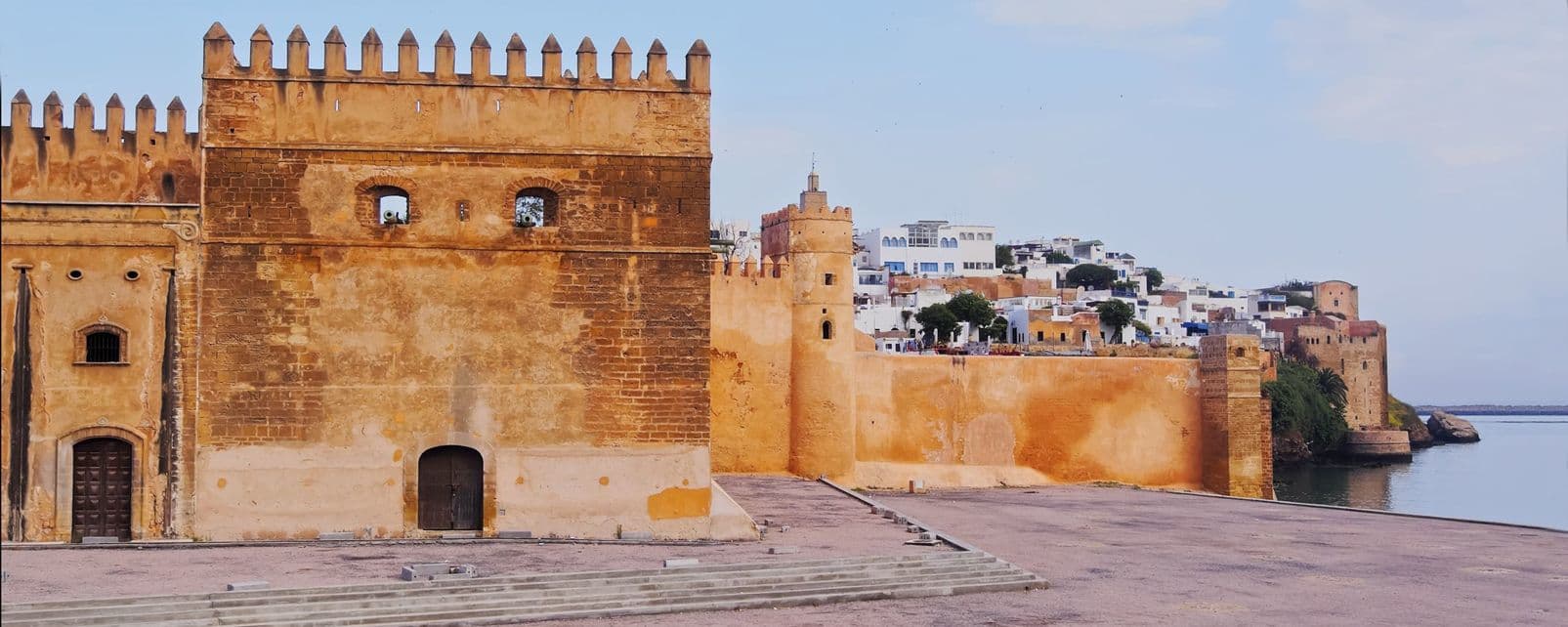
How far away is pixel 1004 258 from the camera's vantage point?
106000 millimetres

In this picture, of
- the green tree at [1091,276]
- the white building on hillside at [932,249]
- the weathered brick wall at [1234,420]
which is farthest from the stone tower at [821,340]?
the green tree at [1091,276]

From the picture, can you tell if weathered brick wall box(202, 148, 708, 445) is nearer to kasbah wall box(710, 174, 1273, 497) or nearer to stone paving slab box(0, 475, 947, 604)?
stone paving slab box(0, 475, 947, 604)

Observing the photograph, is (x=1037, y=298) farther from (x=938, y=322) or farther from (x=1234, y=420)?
(x=1234, y=420)

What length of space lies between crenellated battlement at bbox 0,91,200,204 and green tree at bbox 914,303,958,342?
53.3 m

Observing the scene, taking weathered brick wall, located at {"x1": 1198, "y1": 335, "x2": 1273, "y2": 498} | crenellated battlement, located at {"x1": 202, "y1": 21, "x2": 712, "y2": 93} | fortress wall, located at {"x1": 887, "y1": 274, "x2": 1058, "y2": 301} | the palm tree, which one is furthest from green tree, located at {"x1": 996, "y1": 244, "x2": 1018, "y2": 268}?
crenellated battlement, located at {"x1": 202, "y1": 21, "x2": 712, "y2": 93}

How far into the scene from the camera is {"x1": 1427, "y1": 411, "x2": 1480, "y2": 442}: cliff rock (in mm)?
93250

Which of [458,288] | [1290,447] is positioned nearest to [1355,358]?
[1290,447]

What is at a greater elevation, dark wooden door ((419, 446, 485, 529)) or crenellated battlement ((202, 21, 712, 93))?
crenellated battlement ((202, 21, 712, 93))

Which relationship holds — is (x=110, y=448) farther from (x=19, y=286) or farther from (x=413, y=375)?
(x=413, y=375)

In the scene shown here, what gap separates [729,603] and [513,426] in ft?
15.6

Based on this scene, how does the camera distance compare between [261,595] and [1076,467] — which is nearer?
[261,595]

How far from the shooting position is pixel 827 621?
12.2 m

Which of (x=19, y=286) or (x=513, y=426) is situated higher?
(x=19, y=286)

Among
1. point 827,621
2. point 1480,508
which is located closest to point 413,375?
point 827,621
